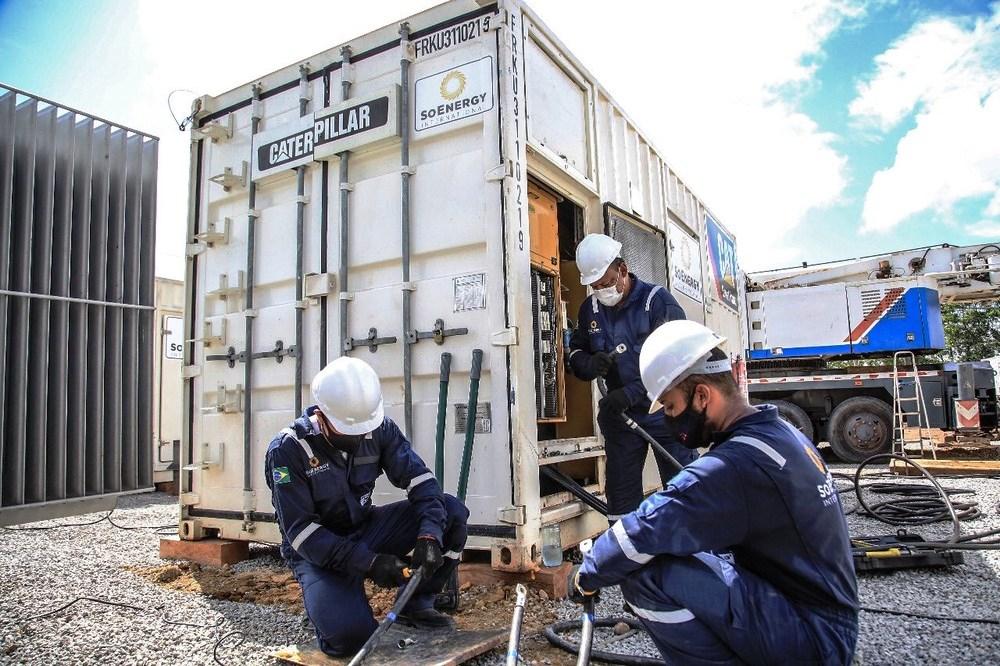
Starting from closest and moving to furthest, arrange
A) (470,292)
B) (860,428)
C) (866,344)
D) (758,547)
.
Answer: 1. (758,547)
2. (470,292)
3. (860,428)
4. (866,344)

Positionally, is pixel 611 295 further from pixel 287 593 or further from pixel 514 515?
pixel 287 593

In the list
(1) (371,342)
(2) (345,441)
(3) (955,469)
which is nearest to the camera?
(2) (345,441)

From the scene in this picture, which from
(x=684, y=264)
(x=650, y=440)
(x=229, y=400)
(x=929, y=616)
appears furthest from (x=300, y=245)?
(x=929, y=616)

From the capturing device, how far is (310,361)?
13.5ft

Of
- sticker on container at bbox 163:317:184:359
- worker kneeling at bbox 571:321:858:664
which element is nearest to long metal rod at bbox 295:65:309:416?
worker kneeling at bbox 571:321:858:664

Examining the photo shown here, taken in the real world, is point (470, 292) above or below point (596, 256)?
below

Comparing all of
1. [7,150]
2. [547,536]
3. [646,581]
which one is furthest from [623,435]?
[7,150]

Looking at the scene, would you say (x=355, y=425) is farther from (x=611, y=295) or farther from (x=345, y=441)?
(x=611, y=295)

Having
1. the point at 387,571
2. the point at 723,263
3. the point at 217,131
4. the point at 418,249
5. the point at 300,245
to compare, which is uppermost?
the point at 217,131

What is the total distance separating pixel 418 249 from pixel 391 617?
204cm

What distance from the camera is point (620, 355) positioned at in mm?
3736

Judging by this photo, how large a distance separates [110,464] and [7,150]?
73.7 inches

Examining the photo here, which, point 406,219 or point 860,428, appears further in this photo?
point 860,428

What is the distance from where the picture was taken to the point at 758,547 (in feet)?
5.76
